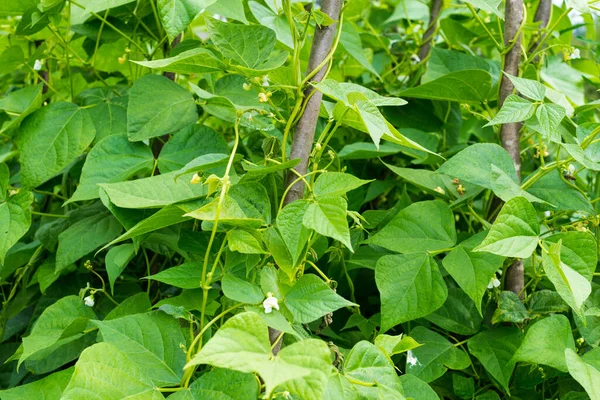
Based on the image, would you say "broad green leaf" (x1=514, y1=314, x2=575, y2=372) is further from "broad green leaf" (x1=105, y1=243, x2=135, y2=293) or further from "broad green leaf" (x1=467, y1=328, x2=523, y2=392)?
"broad green leaf" (x1=105, y1=243, x2=135, y2=293)

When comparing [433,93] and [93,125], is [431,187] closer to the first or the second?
[433,93]

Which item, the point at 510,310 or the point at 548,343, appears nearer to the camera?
the point at 548,343

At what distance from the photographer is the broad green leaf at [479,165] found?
2.74 feet

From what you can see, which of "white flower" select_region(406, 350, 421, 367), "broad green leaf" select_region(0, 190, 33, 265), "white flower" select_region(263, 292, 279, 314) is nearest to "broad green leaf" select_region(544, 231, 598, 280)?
"white flower" select_region(406, 350, 421, 367)

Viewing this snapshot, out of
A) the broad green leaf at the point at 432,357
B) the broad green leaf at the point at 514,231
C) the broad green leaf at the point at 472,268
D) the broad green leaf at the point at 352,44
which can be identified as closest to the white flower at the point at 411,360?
the broad green leaf at the point at 432,357

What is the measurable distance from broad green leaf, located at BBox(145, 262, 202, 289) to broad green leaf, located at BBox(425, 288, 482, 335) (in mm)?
348

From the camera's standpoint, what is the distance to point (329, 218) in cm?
64

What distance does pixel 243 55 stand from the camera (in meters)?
0.75

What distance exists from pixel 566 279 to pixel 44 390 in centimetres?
56

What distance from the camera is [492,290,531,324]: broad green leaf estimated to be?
0.87 m

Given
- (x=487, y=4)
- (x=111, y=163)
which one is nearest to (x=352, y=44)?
(x=487, y=4)

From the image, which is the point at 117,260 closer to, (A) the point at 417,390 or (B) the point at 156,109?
(B) the point at 156,109

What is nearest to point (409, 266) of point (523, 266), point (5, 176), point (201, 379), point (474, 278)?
point (474, 278)

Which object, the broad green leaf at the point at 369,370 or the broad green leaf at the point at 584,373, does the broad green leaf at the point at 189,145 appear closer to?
the broad green leaf at the point at 369,370
